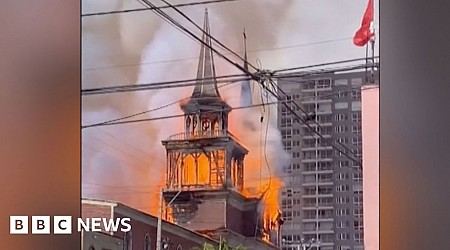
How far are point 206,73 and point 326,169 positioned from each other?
0.56 meters

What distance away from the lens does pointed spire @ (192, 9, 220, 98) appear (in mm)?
2445

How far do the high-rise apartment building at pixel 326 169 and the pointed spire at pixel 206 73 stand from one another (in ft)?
0.88

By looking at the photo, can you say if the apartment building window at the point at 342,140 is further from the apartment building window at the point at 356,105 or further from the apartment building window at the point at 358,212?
the apartment building window at the point at 358,212

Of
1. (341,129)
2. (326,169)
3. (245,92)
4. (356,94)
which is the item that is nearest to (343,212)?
(326,169)

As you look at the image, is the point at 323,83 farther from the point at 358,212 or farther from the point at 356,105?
the point at 358,212

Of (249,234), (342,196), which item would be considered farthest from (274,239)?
(342,196)

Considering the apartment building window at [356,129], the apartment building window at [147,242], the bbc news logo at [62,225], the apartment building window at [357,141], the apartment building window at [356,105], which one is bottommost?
→ the apartment building window at [147,242]

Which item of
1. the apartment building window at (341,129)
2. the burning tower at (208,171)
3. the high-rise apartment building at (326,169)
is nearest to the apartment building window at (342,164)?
the high-rise apartment building at (326,169)

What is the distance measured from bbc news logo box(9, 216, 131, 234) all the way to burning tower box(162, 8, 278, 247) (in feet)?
0.66

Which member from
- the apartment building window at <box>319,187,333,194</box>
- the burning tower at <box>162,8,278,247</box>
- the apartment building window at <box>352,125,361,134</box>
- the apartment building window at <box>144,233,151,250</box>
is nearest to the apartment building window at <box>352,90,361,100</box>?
the apartment building window at <box>352,125,361,134</box>

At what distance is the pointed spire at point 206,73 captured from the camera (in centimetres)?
245

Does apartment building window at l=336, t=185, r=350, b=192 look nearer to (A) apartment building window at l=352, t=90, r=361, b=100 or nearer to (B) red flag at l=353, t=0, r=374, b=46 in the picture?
(A) apartment building window at l=352, t=90, r=361, b=100

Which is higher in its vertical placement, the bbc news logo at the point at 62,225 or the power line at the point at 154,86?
the power line at the point at 154,86

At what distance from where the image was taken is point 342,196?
2.37 m
